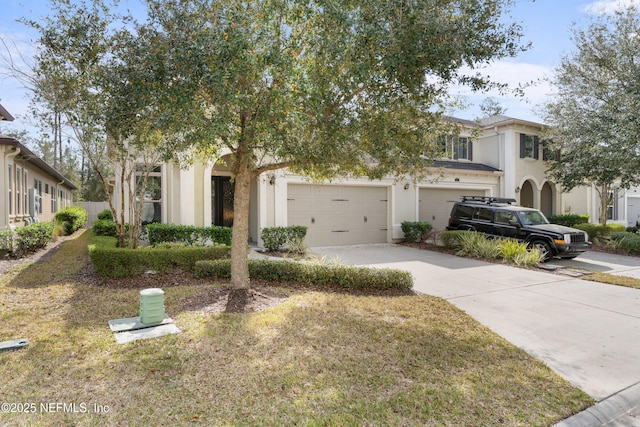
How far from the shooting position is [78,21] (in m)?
5.77

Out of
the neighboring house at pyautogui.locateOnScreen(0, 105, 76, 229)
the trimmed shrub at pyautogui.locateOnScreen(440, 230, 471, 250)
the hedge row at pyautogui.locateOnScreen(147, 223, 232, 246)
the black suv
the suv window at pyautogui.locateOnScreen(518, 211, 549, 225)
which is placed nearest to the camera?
the hedge row at pyautogui.locateOnScreen(147, 223, 232, 246)

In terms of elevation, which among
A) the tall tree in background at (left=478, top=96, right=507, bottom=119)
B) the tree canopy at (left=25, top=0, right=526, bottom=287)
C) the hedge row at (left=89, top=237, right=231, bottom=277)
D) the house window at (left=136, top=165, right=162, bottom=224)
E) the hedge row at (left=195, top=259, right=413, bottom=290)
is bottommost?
the hedge row at (left=195, top=259, right=413, bottom=290)

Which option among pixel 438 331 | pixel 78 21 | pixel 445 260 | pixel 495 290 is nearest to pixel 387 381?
pixel 438 331

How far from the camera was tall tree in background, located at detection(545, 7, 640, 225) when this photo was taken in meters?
12.8

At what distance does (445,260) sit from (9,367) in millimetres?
10283

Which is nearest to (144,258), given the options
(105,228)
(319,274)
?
(319,274)

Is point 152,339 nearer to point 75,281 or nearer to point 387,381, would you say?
point 387,381

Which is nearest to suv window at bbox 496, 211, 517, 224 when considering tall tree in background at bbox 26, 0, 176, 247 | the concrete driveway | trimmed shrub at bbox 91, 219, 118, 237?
the concrete driveway

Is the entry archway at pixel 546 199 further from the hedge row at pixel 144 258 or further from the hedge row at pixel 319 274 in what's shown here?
the hedge row at pixel 144 258

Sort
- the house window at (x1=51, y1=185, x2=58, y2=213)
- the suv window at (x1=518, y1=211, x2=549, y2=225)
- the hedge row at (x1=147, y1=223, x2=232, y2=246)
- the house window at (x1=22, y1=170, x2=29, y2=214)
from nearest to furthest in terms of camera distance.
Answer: the hedge row at (x1=147, y1=223, x2=232, y2=246)
the suv window at (x1=518, y1=211, x2=549, y2=225)
the house window at (x1=22, y1=170, x2=29, y2=214)
the house window at (x1=51, y1=185, x2=58, y2=213)

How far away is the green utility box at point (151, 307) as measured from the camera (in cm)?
493

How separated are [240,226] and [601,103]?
15561 mm

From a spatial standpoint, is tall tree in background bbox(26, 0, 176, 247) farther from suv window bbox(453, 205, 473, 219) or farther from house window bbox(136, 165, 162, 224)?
suv window bbox(453, 205, 473, 219)

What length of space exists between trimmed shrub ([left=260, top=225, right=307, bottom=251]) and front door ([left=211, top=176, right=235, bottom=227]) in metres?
3.31
